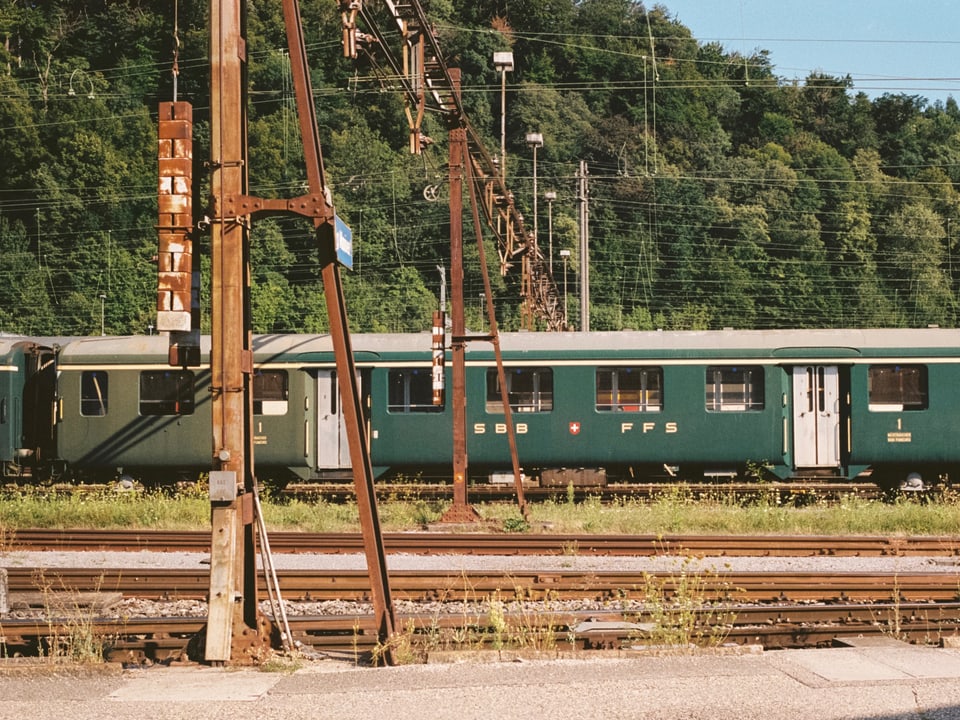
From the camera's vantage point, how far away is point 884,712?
21.5ft

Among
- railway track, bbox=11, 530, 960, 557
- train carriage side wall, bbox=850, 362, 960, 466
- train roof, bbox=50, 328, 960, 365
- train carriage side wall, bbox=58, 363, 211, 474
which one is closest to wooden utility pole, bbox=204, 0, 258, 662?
railway track, bbox=11, 530, 960, 557

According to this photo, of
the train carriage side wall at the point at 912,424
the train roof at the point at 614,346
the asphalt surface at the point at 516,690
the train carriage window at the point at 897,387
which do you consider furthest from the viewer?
the train roof at the point at 614,346

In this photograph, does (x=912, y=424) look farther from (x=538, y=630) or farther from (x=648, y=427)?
(x=538, y=630)

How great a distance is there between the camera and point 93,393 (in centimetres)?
2055

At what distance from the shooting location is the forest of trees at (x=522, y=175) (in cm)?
6384

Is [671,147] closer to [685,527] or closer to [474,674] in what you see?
[685,527]

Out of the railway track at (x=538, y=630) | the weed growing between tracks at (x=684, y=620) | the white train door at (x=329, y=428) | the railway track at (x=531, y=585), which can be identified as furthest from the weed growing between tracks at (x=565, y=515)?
the railway track at (x=538, y=630)

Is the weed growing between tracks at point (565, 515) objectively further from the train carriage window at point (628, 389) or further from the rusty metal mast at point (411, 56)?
the rusty metal mast at point (411, 56)

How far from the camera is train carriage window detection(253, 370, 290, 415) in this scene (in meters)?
20.3

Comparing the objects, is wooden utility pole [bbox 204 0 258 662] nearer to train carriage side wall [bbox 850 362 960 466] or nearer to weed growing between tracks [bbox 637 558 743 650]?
weed growing between tracks [bbox 637 558 743 650]

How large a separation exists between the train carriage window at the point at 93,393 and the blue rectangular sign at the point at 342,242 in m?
13.4

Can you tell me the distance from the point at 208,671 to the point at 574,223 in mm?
68661

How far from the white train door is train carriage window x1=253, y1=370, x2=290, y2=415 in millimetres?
618

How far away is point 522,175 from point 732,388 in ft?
188
